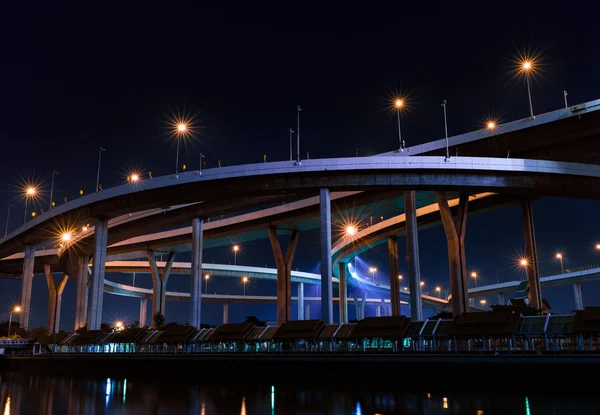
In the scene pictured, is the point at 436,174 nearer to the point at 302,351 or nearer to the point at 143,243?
the point at 302,351

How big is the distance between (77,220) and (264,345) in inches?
1227

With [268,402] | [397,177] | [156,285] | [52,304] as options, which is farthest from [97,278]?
[52,304]

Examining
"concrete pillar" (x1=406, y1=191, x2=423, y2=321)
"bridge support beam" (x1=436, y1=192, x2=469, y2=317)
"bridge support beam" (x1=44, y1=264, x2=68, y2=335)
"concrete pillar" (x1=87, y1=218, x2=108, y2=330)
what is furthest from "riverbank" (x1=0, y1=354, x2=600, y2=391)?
"bridge support beam" (x1=44, y1=264, x2=68, y2=335)

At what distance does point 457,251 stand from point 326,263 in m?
12.7

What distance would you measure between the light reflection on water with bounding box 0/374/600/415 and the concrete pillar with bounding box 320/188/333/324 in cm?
1594

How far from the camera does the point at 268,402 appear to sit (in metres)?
16.3

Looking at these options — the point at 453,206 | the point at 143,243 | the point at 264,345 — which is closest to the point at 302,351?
the point at 264,345

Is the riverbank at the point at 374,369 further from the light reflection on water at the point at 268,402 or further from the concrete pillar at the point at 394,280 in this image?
the concrete pillar at the point at 394,280

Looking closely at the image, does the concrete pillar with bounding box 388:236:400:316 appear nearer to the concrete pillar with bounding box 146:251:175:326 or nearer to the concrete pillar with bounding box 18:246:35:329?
the concrete pillar with bounding box 146:251:175:326

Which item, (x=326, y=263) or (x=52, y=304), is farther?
(x=52, y=304)

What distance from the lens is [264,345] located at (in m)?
30.3

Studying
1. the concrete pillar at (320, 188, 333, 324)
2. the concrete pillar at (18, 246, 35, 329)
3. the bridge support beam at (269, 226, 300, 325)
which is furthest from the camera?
the concrete pillar at (18, 246, 35, 329)

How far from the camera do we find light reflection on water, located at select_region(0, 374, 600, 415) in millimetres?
14125

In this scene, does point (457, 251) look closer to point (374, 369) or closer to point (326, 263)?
point (326, 263)
